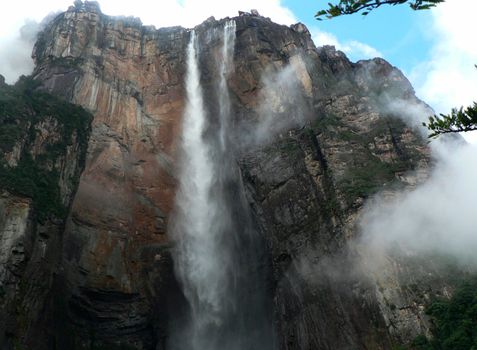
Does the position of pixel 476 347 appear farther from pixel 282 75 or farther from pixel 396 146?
pixel 282 75

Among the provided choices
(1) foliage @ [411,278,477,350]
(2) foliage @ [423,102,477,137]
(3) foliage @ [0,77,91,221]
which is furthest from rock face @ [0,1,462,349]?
(2) foliage @ [423,102,477,137]

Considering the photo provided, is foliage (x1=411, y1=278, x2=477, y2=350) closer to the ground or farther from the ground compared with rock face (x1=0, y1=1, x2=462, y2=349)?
closer to the ground

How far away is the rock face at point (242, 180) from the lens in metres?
20.4

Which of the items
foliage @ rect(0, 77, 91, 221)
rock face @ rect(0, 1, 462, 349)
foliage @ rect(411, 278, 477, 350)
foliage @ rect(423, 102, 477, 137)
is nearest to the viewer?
foliage @ rect(423, 102, 477, 137)

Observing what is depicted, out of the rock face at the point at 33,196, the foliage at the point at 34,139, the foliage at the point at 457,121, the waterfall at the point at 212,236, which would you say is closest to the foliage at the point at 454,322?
the waterfall at the point at 212,236

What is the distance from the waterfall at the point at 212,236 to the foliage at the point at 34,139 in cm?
703

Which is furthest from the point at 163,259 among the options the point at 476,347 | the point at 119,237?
the point at 476,347

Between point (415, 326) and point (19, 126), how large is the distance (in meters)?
20.2

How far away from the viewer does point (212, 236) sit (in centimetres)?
2773

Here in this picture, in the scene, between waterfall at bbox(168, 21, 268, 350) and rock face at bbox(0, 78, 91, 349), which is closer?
rock face at bbox(0, 78, 91, 349)

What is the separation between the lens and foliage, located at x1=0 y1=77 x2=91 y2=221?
21.2 metres

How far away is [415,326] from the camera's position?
18.7 meters

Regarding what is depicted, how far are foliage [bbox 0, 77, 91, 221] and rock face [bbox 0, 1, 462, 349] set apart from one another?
0.50 m

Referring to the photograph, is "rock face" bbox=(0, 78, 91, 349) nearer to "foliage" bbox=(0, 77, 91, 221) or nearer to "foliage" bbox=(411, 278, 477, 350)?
"foliage" bbox=(0, 77, 91, 221)
